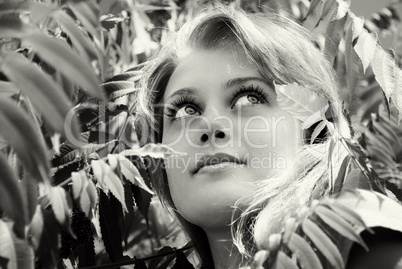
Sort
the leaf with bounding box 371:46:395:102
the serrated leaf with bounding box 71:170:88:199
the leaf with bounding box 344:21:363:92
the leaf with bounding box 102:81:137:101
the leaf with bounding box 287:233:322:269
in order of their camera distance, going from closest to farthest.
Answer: the leaf with bounding box 287:233:322:269, the serrated leaf with bounding box 71:170:88:199, the leaf with bounding box 371:46:395:102, the leaf with bounding box 344:21:363:92, the leaf with bounding box 102:81:137:101

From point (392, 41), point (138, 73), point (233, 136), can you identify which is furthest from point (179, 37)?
point (392, 41)

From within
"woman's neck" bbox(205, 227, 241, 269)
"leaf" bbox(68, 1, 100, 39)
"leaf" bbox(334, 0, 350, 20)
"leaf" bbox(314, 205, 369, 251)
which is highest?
"leaf" bbox(68, 1, 100, 39)

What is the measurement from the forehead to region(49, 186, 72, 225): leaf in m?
0.47

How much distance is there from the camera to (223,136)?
131cm

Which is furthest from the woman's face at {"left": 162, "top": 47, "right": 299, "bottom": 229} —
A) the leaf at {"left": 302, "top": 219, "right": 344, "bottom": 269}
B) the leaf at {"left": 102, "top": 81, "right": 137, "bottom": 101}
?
the leaf at {"left": 302, "top": 219, "right": 344, "bottom": 269}

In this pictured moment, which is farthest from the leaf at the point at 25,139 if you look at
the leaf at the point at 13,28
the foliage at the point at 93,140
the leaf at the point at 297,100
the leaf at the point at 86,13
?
the leaf at the point at 297,100

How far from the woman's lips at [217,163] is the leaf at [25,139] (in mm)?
512

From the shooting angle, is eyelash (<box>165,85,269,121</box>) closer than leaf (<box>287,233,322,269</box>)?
No

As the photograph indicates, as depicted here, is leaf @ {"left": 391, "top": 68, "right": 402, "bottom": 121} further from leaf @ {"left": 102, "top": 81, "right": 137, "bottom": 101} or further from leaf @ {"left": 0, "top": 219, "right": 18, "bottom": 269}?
leaf @ {"left": 0, "top": 219, "right": 18, "bottom": 269}

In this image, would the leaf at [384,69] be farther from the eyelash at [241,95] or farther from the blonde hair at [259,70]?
the eyelash at [241,95]

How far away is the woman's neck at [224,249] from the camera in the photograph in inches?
55.1

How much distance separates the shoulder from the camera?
37.5 inches

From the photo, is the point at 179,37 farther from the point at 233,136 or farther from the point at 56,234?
the point at 56,234

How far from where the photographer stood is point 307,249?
922 mm
